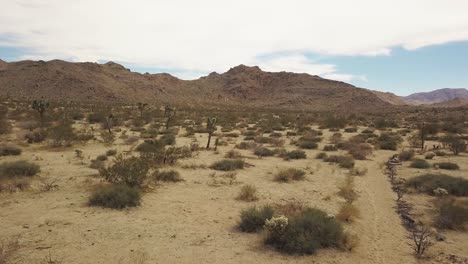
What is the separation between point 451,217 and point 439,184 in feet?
11.9

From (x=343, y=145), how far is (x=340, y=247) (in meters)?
15.6

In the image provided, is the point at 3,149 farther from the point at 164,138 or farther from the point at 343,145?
the point at 343,145

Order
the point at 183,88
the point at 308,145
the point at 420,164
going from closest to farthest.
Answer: the point at 420,164
the point at 308,145
the point at 183,88

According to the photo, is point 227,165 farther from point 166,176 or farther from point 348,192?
point 348,192

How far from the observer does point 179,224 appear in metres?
9.74

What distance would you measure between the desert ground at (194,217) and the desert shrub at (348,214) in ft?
0.19

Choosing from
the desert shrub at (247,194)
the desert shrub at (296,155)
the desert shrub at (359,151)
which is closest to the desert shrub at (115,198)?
the desert shrub at (247,194)

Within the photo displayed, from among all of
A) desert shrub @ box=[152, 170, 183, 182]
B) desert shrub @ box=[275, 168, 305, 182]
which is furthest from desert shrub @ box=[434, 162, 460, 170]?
desert shrub @ box=[152, 170, 183, 182]

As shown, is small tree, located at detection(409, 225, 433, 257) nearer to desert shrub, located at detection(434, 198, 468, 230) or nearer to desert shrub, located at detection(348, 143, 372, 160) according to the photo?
desert shrub, located at detection(434, 198, 468, 230)

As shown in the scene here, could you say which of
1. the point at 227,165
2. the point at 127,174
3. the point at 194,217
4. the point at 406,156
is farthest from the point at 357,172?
the point at 127,174

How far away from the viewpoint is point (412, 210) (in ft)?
37.4

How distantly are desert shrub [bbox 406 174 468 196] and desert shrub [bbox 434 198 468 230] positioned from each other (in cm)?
266

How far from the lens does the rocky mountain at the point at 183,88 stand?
80312 millimetres

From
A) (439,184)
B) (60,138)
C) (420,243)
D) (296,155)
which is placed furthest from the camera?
(60,138)
